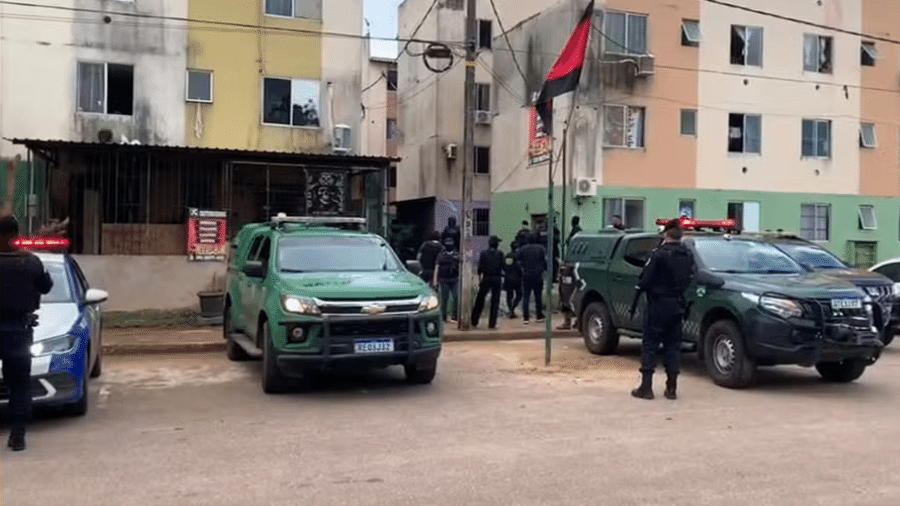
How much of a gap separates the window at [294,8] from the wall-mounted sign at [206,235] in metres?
6.12

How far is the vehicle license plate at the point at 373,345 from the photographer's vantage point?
28.6 feet

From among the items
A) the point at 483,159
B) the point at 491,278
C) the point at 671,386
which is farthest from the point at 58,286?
the point at 483,159

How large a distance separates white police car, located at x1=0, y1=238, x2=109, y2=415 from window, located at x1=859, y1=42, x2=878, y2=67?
27.5 metres

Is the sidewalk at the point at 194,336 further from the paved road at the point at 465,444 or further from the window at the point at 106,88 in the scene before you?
the window at the point at 106,88

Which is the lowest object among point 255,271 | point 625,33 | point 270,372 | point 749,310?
point 270,372

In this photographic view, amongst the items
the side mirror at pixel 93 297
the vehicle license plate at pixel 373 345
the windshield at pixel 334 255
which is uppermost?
the windshield at pixel 334 255

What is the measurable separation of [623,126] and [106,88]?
14.5 metres

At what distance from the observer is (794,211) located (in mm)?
27094

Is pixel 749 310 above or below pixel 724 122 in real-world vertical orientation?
below

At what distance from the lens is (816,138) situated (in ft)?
90.1

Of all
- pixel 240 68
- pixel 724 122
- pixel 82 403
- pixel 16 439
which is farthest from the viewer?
pixel 724 122

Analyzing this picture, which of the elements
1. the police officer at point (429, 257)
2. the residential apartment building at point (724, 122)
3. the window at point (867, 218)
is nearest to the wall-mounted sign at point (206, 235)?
the police officer at point (429, 257)

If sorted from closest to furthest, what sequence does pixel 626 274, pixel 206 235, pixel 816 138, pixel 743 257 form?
pixel 743 257
pixel 626 274
pixel 206 235
pixel 816 138

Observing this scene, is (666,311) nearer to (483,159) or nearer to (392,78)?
(483,159)
